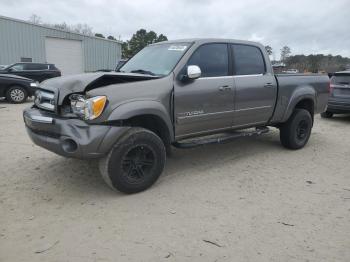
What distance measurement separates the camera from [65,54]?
27578mm

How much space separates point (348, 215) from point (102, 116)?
113 inches

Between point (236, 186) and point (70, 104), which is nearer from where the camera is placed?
point (70, 104)

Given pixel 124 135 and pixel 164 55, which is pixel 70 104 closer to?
pixel 124 135

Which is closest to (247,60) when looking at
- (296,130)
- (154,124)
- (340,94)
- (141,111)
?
(296,130)

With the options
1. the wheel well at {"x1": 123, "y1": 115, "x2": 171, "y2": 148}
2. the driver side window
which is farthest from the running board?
the driver side window

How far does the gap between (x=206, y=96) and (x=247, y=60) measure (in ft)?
4.23

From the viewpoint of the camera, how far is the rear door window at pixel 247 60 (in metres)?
5.40

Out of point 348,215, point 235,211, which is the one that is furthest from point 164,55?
point 348,215

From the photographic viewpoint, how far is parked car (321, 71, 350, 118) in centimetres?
986

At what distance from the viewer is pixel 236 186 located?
4.59m

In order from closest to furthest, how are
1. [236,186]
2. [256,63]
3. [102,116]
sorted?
[102,116] < [236,186] < [256,63]

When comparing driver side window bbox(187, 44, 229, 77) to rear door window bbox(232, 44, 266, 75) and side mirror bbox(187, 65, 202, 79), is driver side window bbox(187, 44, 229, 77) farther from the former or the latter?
side mirror bbox(187, 65, 202, 79)

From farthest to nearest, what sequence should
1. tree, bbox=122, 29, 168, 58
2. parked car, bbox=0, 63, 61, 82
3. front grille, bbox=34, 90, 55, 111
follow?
tree, bbox=122, 29, 168, 58 → parked car, bbox=0, 63, 61, 82 → front grille, bbox=34, 90, 55, 111

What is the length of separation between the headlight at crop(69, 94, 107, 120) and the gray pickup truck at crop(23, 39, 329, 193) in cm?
1
